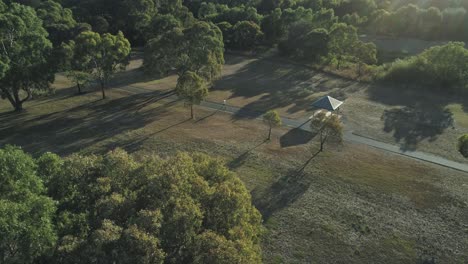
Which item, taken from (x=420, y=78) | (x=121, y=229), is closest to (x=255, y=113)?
(x=420, y=78)

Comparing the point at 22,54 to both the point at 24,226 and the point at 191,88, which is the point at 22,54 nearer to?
the point at 191,88

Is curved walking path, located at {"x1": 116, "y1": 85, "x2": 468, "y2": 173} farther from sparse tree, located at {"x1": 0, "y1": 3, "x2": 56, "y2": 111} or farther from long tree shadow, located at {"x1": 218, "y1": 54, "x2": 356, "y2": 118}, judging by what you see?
sparse tree, located at {"x1": 0, "y1": 3, "x2": 56, "y2": 111}

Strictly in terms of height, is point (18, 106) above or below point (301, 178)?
above

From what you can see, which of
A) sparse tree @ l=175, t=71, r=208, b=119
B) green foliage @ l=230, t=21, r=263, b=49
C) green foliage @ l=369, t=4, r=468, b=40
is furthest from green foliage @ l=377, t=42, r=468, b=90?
green foliage @ l=369, t=4, r=468, b=40

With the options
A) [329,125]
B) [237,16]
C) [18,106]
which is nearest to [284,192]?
[329,125]

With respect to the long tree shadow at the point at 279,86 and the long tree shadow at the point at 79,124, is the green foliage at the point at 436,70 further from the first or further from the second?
the long tree shadow at the point at 79,124

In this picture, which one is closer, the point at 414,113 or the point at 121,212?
the point at 121,212

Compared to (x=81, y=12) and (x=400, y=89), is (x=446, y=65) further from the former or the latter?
(x=81, y=12)
